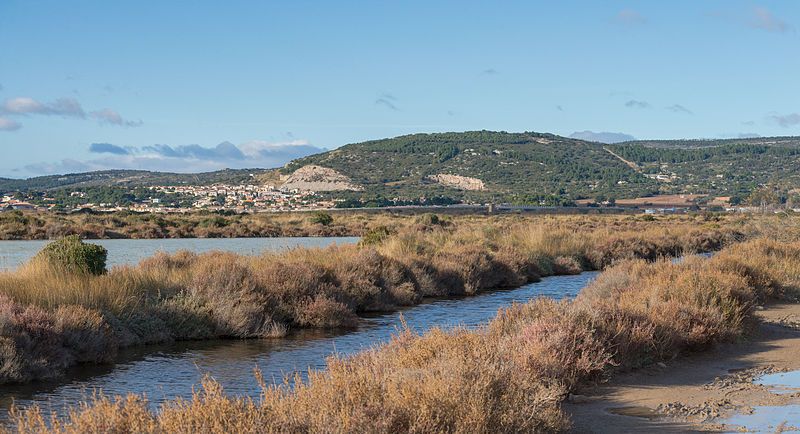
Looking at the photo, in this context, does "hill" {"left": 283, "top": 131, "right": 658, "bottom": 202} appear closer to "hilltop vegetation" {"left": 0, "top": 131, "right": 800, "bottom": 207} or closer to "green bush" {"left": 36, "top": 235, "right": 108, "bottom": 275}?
"hilltop vegetation" {"left": 0, "top": 131, "right": 800, "bottom": 207}

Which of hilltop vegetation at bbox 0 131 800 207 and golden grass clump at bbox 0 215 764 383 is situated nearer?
golden grass clump at bbox 0 215 764 383

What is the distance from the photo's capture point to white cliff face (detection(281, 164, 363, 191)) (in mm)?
127188

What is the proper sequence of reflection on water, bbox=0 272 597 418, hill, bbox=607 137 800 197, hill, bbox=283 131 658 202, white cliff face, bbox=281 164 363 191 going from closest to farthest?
reflection on water, bbox=0 272 597 418, hill, bbox=607 137 800 197, hill, bbox=283 131 658 202, white cliff face, bbox=281 164 363 191

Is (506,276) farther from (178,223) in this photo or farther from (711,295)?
(178,223)

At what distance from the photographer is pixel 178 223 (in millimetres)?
59375

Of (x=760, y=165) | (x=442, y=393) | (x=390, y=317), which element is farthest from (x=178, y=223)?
(x=760, y=165)

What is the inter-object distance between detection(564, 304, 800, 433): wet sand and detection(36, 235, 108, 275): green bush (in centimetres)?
1075

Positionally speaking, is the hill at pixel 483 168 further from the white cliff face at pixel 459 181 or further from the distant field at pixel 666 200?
the distant field at pixel 666 200

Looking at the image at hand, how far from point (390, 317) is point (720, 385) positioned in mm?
9038

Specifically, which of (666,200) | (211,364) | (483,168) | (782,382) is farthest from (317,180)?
(782,382)

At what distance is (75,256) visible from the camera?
55.3 feet

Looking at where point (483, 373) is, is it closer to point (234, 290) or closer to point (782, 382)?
point (782, 382)

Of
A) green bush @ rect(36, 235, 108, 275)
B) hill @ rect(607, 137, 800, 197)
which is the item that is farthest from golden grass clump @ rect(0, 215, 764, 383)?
hill @ rect(607, 137, 800, 197)

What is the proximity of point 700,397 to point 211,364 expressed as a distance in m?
7.18
